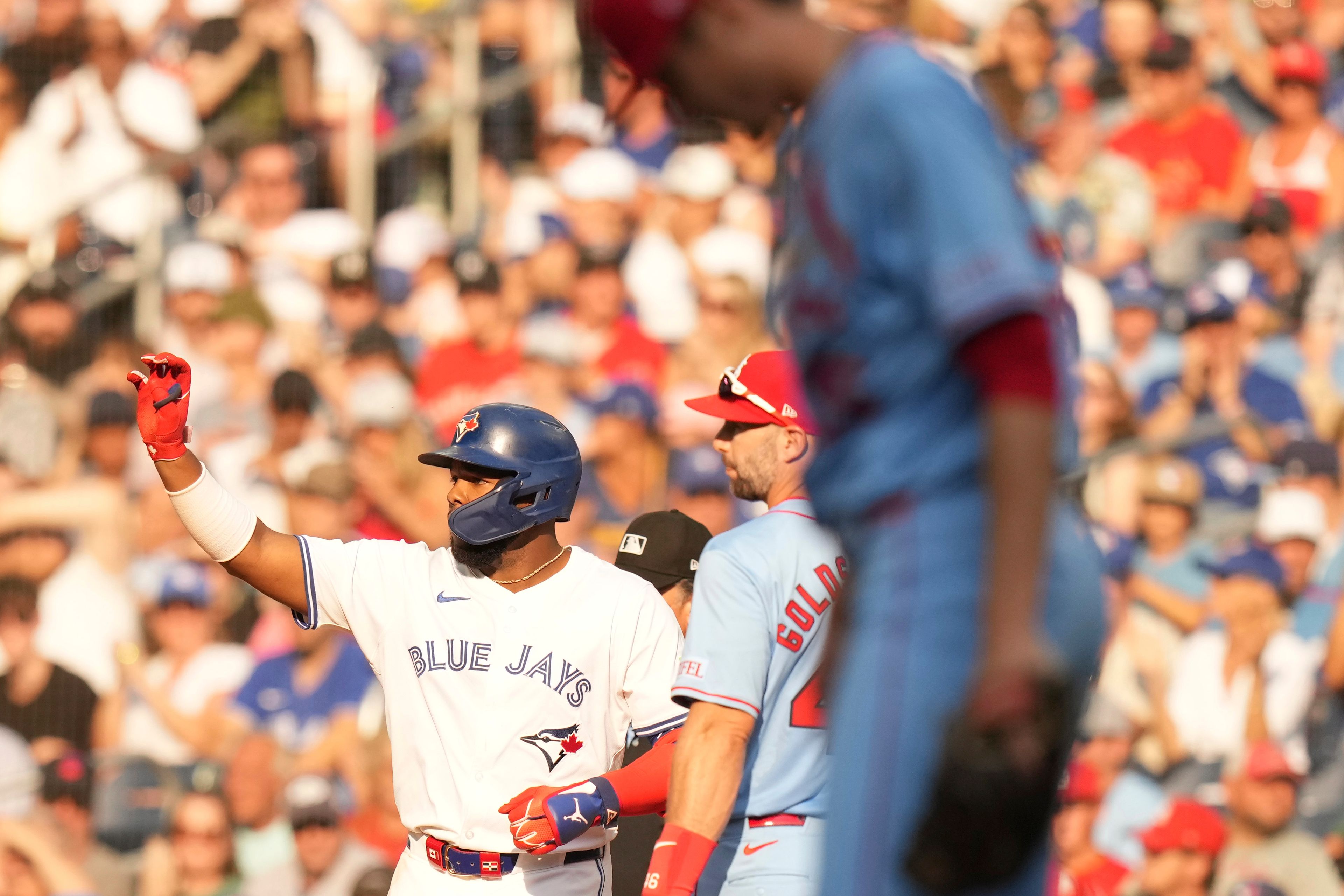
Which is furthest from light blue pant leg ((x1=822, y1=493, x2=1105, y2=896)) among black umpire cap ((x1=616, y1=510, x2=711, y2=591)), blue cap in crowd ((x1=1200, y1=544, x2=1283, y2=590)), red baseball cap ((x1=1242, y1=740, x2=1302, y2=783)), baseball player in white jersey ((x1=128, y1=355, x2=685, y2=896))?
blue cap in crowd ((x1=1200, y1=544, x2=1283, y2=590))

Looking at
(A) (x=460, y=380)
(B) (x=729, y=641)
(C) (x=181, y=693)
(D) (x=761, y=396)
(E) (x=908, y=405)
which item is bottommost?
(C) (x=181, y=693)

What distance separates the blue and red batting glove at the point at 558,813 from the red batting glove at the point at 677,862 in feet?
1.05

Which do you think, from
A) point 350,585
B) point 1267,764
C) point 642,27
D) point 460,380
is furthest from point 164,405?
point 1267,764

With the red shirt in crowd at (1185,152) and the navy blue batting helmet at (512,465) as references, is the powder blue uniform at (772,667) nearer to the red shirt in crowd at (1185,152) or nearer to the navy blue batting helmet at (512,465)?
the navy blue batting helmet at (512,465)

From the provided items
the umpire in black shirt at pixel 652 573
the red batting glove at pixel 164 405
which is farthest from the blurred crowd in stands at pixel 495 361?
the red batting glove at pixel 164 405

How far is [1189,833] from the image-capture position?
6551 mm

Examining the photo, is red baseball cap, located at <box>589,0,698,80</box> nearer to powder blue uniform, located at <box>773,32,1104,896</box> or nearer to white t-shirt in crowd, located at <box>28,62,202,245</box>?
powder blue uniform, located at <box>773,32,1104,896</box>

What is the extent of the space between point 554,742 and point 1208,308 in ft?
15.6

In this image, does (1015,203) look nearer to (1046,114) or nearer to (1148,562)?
(1148,562)

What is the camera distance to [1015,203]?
5.77 ft

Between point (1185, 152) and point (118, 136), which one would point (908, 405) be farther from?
point (118, 136)

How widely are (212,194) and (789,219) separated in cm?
769

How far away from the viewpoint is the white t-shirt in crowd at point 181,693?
7.14m

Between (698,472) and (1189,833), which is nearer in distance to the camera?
(1189,833)
